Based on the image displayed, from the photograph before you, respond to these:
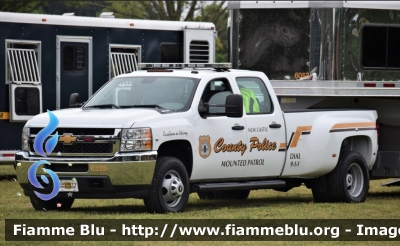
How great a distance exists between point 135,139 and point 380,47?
5.83 metres

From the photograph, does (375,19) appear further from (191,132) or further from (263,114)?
(191,132)

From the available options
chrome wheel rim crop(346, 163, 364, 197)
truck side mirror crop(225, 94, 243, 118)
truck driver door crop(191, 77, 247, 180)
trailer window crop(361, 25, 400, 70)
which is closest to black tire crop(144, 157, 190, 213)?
truck driver door crop(191, 77, 247, 180)

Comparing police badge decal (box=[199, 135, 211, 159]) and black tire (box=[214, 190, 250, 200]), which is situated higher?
police badge decal (box=[199, 135, 211, 159])

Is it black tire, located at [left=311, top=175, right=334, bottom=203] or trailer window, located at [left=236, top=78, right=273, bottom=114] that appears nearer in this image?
trailer window, located at [left=236, top=78, right=273, bottom=114]

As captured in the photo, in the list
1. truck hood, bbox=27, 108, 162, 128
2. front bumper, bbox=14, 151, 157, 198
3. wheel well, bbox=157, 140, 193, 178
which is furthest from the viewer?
wheel well, bbox=157, 140, 193, 178

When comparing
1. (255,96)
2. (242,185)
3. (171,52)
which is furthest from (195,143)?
(171,52)

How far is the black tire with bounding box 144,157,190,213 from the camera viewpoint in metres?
11.3

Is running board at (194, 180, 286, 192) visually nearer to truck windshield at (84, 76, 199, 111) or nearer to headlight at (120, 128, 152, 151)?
truck windshield at (84, 76, 199, 111)

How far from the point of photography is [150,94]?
483 inches

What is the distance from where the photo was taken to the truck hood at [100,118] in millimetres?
11180

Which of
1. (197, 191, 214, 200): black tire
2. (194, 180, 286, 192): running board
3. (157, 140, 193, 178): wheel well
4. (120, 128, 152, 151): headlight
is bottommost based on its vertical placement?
(197, 191, 214, 200): black tire

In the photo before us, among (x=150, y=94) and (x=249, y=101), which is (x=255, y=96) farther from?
(x=150, y=94)

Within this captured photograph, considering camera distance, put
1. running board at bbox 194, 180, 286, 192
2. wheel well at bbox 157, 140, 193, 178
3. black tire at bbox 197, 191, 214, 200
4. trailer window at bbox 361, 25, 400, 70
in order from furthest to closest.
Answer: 1. trailer window at bbox 361, 25, 400, 70
2. black tire at bbox 197, 191, 214, 200
3. running board at bbox 194, 180, 286, 192
4. wheel well at bbox 157, 140, 193, 178

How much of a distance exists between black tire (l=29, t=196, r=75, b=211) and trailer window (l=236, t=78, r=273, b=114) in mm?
2599
